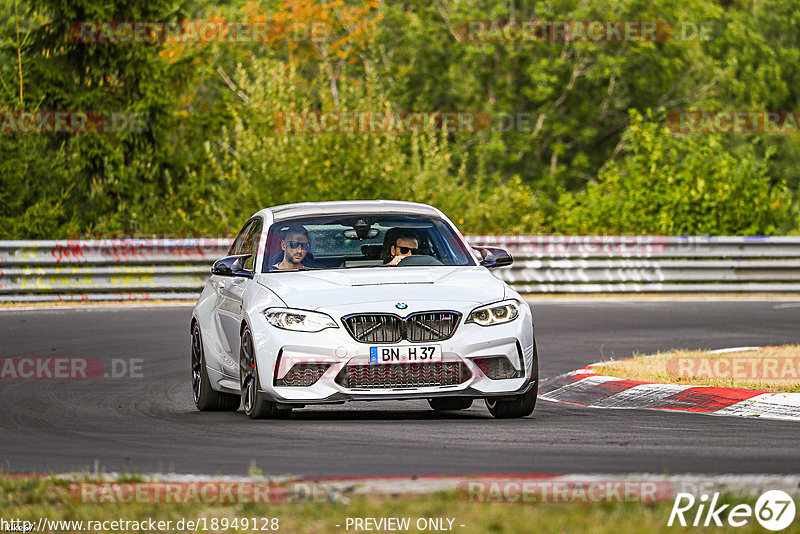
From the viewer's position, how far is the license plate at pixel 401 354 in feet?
32.8

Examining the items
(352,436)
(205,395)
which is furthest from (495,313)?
(205,395)

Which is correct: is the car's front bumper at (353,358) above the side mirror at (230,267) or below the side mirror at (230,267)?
below

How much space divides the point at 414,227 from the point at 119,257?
13694 millimetres

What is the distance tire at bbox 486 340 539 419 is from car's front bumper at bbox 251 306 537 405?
0.16m

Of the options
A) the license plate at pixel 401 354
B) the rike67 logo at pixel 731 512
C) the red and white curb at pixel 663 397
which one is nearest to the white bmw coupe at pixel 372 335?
the license plate at pixel 401 354

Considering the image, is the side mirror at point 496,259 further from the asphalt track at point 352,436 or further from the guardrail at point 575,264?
the guardrail at point 575,264

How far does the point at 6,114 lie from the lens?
1206 inches

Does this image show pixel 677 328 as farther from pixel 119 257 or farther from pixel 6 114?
pixel 6 114

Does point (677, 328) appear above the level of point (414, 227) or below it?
below

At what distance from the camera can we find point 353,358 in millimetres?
9969

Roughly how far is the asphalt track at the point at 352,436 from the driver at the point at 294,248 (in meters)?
1.10

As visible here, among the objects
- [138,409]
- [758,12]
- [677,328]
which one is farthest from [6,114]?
[758,12]

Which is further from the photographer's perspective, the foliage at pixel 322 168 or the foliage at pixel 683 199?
the foliage at pixel 322 168

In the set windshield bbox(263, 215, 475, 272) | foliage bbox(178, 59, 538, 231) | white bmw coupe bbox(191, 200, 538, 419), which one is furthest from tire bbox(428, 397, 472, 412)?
foliage bbox(178, 59, 538, 231)
